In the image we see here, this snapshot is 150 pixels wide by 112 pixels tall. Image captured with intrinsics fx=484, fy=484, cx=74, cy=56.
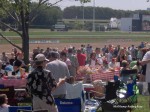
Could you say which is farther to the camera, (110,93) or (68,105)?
(110,93)

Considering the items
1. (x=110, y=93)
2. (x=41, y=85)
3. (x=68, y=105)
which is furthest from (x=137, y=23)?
(x=41, y=85)

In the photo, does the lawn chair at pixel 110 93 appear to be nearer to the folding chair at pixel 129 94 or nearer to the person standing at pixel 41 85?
the folding chair at pixel 129 94

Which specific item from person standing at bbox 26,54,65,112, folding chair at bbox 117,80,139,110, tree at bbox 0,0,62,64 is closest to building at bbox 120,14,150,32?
tree at bbox 0,0,62,64

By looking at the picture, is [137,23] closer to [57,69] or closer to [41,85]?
[57,69]

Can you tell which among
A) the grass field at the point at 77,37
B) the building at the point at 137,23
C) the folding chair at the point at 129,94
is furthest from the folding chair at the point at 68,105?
the building at the point at 137,23

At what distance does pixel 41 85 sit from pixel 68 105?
6.28ft

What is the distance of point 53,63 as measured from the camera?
9914 mm

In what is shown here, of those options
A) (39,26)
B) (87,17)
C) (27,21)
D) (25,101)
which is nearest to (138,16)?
(39,26)

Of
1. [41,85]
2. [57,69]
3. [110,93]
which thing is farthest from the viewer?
[110,93]

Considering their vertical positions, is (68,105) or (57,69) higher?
(57,69)

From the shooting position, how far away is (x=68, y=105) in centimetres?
1005

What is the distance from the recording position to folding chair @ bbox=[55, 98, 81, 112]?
1003 cm

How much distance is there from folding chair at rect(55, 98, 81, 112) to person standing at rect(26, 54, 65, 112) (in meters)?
1.62

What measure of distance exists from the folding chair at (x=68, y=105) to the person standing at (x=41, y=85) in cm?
162
